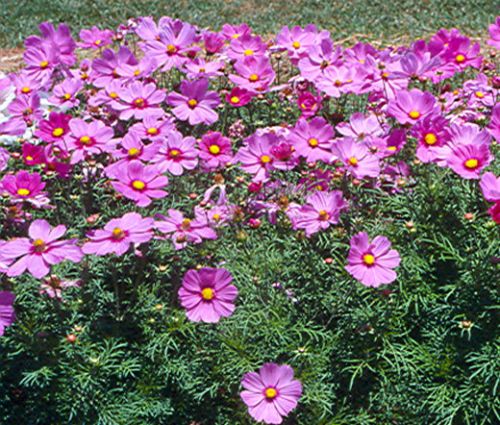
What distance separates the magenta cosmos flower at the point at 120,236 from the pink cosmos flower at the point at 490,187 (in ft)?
2.87

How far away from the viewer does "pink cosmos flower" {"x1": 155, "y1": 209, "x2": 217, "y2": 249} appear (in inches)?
83.5

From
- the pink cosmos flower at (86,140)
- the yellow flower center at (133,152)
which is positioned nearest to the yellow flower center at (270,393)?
the yellow flower center at (133,152)

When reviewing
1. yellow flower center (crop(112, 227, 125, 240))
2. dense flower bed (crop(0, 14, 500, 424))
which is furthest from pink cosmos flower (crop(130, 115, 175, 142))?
yellow flower center (crop(112, 227, 125, 240))

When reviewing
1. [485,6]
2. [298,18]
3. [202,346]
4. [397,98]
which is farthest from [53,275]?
[485,6]

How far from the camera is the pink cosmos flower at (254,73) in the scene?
2.88 metres

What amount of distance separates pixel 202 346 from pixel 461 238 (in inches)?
32.2

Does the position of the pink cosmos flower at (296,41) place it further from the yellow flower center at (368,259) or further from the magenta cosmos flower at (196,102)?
the yellow flower center at (368,259)

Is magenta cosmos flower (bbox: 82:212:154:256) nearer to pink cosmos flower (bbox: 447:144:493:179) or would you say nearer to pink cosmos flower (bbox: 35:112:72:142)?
pink cosmos flower (bbox: 35:112:72:142)

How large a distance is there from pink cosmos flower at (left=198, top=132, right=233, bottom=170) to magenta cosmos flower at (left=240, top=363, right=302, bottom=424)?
0.79m

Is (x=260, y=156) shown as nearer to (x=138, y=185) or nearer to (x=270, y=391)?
(x=138, y=185)

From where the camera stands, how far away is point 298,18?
7.98 metres

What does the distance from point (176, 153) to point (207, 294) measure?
24.0 inches

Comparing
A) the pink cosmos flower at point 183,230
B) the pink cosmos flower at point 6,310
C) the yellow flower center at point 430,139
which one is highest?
the yellow flower center at point 430,139

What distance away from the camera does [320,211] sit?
2.22 meters
